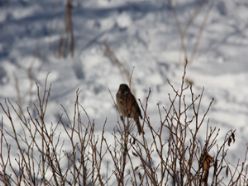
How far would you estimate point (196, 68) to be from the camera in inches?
248

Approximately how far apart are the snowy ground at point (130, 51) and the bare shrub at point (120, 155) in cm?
30

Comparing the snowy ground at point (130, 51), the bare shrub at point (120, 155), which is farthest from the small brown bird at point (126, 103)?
the snowy ground at point (130, 51)

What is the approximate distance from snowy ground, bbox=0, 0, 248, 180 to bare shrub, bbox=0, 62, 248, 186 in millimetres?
305

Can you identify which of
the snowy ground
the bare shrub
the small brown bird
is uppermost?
the snowy ground

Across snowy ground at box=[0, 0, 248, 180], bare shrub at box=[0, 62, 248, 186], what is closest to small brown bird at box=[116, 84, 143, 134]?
bare shrub at box=[0, 62, 248, 186]

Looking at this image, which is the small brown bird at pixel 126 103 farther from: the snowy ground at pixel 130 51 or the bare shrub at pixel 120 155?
the snowy ground at pixel 130 51

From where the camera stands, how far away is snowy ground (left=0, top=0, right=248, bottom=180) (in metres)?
5.84

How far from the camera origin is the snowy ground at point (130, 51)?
584 cm

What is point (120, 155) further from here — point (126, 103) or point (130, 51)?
point (130, 51)

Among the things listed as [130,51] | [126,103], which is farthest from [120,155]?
[130,51]

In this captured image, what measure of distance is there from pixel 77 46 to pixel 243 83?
69.9 inches

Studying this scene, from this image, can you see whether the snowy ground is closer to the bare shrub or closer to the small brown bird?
the bare shrub

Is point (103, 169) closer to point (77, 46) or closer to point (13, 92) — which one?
point (13, 92)

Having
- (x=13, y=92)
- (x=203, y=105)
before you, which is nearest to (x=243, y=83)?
(x=203, y=105)
